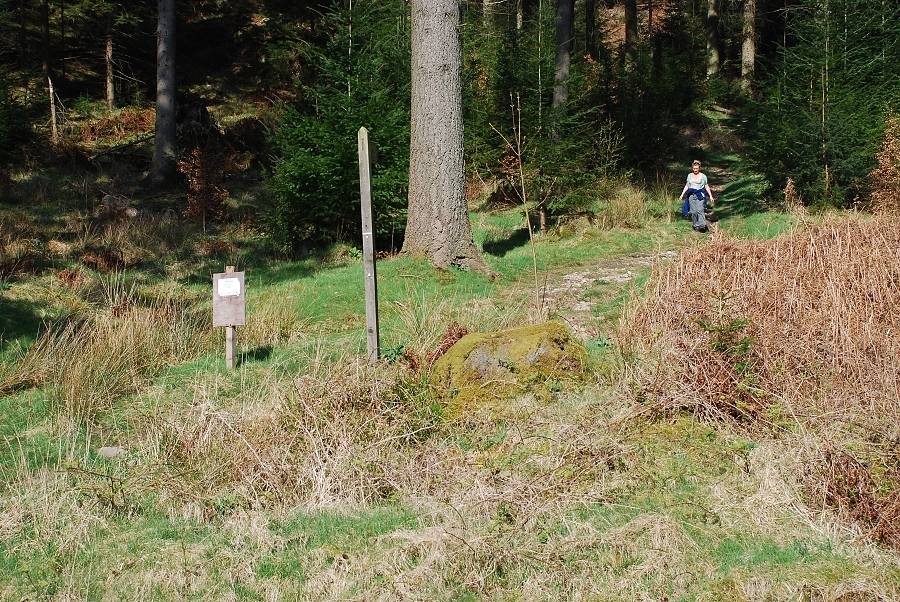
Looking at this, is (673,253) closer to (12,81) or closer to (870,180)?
(870,180)

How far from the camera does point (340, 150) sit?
13.5 meters

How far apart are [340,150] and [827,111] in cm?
941

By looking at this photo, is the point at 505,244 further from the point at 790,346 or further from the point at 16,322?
the point at 790,346

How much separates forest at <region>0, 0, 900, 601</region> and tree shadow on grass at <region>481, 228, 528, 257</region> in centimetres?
9

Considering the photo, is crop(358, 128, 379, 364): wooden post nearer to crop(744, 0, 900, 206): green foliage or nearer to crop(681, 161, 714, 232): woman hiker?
crop(681, 161, 714, 232): woman hiker

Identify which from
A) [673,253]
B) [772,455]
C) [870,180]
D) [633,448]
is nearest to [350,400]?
[633,448]

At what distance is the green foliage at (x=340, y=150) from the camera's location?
532 inches

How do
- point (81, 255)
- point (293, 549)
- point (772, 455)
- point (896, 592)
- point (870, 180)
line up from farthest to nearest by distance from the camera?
1. point (870, 180)
2. point (81, 255)
3. point (772, 455)
4. point (293, 549)
5. point (896, 592)

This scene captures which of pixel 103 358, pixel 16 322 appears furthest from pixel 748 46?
pixel 103 358

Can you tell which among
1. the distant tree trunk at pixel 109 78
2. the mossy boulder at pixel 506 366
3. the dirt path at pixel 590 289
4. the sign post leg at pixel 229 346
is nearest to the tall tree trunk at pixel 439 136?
the dirt path at pixel 590 289

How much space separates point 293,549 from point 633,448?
2.30m

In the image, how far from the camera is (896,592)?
3820mm

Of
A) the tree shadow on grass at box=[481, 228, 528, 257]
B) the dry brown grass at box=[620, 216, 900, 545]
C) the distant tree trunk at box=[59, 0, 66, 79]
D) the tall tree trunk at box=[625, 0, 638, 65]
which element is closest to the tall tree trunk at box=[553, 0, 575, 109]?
the tree shadow on grass at box=[481, 228, 528, 257]

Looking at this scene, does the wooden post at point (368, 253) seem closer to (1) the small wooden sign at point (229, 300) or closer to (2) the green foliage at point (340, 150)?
(1) the small wooden sign at point (229, 300)
